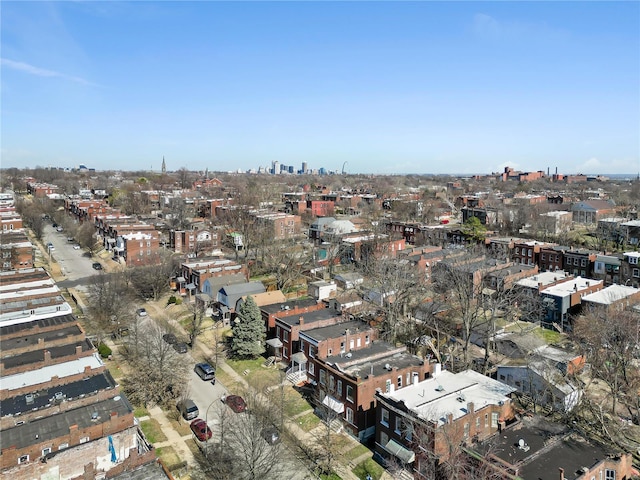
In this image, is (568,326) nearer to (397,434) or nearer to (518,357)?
(518,357)

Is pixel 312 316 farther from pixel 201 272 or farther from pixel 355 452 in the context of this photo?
A: pixel 201 272

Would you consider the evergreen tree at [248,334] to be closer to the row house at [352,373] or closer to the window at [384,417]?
the row house at [352,373]

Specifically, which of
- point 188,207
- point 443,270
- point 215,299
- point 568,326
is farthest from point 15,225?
point 568,326

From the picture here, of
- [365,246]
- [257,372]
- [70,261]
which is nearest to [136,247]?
[70,261]

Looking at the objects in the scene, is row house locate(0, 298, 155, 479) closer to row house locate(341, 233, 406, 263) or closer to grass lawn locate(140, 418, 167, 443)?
grass lawn locate(140, 418, 167, 443)

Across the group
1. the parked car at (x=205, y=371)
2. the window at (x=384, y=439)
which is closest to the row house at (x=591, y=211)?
the window at (x=384, y=439)

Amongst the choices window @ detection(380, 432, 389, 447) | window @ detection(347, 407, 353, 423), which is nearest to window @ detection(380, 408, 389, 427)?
window @ detection(380, 432, 389, 447)
